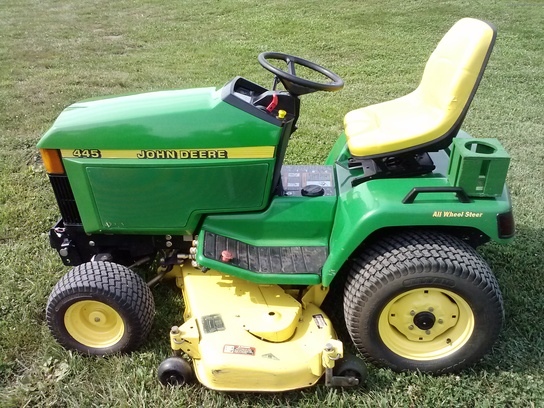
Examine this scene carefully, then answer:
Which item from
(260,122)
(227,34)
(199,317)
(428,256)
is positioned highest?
(260,122)

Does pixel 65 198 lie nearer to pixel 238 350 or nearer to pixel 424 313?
pixel 238 350

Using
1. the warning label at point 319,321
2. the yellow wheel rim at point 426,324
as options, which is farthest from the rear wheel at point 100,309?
the yellow wheel rim at point 426,324

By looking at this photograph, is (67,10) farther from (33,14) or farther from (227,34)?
(227,34)

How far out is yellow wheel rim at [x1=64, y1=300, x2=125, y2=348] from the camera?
8.66ft

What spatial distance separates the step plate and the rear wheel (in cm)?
42

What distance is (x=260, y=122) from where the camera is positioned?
2537 millimetres

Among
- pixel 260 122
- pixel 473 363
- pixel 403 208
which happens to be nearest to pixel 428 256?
pixel 403 208

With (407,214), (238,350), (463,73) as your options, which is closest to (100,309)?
(238,350)

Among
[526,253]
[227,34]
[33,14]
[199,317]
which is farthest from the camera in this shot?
[33,14]

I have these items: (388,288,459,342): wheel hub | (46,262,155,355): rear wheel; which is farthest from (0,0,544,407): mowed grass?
(388,288,459,342): wheel hub

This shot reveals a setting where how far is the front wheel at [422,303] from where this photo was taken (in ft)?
7.83

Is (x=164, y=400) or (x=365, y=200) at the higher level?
(x=365, y=200)

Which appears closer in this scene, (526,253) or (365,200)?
(365,200)

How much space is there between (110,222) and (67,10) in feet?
32.9
